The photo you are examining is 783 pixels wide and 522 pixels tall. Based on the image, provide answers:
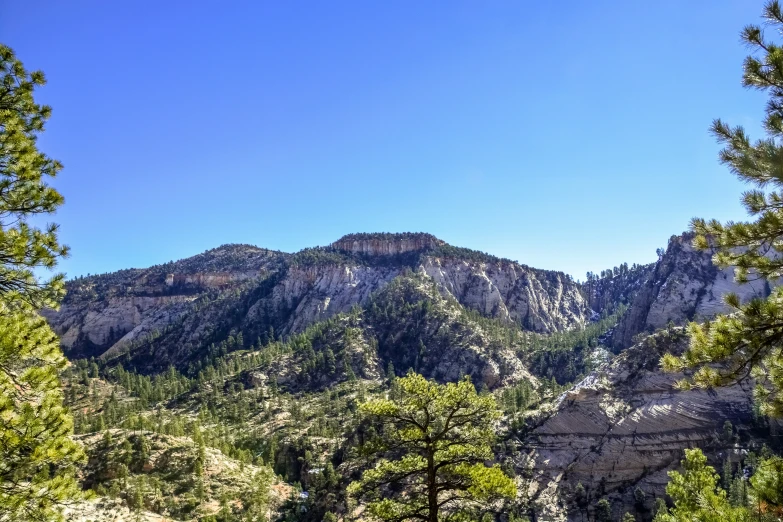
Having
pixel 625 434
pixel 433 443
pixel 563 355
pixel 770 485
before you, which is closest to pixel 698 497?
pixel 770 485

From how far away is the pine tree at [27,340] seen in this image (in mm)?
8664

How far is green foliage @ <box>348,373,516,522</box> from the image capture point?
Answer: 548 inches

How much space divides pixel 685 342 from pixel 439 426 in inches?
2894

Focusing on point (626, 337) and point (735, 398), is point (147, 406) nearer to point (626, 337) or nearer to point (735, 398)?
point (735, 398)

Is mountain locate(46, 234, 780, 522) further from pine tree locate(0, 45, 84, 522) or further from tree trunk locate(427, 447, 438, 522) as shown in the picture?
pine tree locate(0, 45, 84, 522)

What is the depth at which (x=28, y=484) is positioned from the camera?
9.08 metres

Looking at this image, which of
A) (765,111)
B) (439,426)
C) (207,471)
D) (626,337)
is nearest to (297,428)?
(207,471)

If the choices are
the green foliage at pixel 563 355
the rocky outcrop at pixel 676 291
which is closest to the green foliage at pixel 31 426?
the green foliage at pixel 563 355

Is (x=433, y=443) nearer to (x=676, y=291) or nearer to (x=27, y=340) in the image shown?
(x=27, y=340)

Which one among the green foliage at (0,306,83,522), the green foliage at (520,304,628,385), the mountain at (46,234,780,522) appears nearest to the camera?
the green foliage at (0,306,83,522)

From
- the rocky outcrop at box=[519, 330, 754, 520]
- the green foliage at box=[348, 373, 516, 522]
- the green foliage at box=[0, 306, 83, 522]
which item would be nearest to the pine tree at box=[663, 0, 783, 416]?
the green foliage at box=[348, 373, 516, 522]

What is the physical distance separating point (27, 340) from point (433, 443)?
11.2m

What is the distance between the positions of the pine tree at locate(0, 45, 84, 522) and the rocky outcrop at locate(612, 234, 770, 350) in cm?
17008

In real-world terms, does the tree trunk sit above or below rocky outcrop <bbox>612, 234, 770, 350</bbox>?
below
